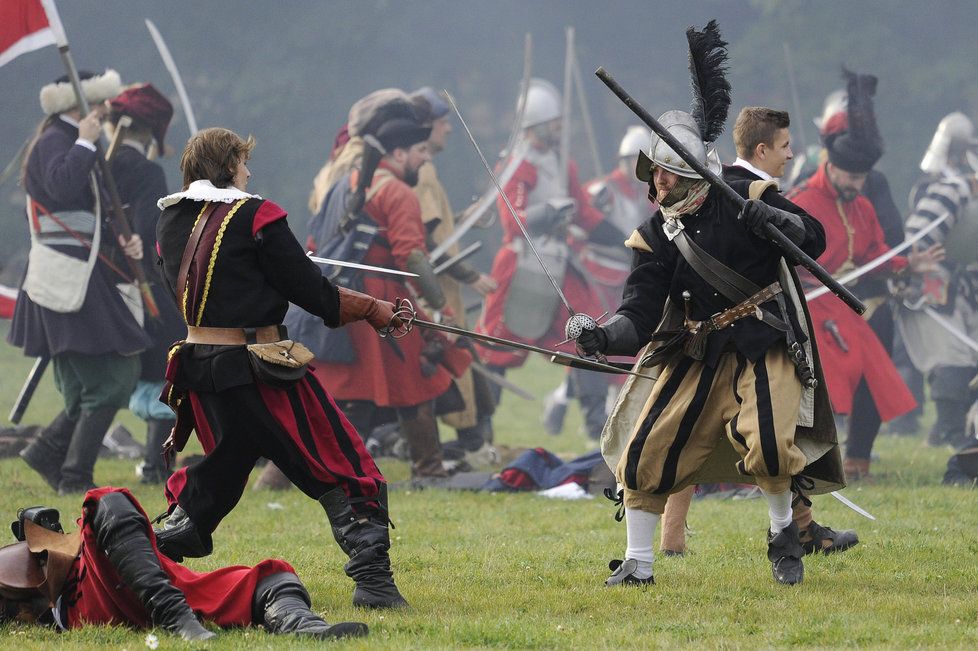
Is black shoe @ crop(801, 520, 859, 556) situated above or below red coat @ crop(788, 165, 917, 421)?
below

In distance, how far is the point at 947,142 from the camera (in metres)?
12.7

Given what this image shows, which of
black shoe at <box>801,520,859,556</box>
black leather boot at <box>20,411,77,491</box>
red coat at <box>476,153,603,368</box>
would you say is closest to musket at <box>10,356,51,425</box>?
black leather boot at <box>20,411,77,491</box>

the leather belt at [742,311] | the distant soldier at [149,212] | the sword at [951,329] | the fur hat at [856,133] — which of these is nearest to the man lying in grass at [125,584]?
the leather belt at [742,311]

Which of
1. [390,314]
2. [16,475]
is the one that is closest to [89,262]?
[16,475]

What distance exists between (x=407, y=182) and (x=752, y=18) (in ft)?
80.4

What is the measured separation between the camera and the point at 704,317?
Result: 5.43 m

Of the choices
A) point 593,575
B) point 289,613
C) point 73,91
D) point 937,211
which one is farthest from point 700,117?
point 937,211

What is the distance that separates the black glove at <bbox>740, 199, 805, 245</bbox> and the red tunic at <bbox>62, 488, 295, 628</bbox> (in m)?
1.93

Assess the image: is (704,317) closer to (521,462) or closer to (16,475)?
(521,462)

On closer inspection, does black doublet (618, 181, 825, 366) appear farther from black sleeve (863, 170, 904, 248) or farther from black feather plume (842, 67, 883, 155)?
black sleeve (863, 170, 904, 248)

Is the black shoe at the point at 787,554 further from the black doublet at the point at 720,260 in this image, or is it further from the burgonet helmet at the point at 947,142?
the burgonet helmet at the point at 947,142

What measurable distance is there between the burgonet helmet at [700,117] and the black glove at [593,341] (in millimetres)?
609

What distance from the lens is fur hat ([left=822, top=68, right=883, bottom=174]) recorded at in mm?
9680

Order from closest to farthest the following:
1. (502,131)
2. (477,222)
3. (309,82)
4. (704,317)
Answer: (704,317) < (477,222) < (309,82) < (502,131)
